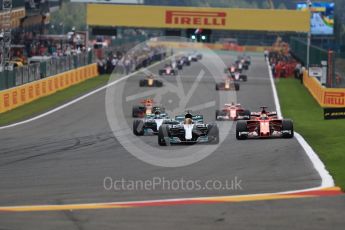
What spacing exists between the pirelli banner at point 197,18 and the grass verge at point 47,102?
43.1 ft

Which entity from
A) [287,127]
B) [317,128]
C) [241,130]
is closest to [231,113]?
[317,128]

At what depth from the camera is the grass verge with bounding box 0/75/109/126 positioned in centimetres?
3525

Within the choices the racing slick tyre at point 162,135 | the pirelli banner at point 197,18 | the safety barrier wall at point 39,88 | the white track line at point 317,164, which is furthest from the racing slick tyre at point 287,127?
the pirelli banner at point 197,18

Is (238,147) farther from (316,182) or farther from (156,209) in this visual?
(156,209)

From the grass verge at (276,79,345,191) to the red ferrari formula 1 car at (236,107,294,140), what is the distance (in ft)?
2.14

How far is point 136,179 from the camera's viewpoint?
16875 millimetres

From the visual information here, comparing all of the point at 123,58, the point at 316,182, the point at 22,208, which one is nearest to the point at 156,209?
the point at 22,208

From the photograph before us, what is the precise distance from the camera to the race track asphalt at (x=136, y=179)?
1248 cm

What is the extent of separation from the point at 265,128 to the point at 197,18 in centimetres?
4947

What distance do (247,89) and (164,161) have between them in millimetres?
36264

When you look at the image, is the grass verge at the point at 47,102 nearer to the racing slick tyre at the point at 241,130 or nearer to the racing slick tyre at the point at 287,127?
the racing slick tyre at the point at 241,130

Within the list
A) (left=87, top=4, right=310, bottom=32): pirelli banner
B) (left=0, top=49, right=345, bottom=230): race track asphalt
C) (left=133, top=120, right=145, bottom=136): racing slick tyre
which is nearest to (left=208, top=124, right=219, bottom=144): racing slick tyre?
(left=0, top=49, right=345, bottom=230): race track asphalt

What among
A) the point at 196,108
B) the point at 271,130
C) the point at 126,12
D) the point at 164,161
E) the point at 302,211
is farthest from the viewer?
the point at 126,12

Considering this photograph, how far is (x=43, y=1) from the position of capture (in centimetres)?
8381
